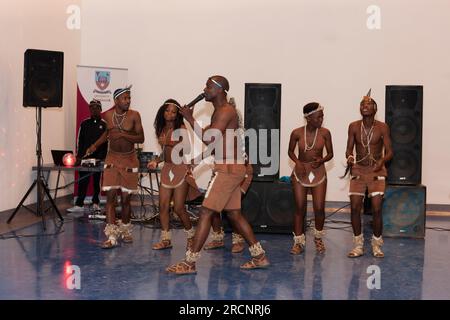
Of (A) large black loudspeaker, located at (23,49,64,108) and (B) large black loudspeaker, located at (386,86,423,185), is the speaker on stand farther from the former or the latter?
(B) large black loudspeaker, located at (386,86,423,185)

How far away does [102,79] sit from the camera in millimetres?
8484

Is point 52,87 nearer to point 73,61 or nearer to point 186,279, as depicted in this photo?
point 73,61

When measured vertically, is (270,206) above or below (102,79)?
below

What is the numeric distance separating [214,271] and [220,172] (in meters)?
0.85

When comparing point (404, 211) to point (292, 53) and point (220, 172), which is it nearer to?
point (220, 172)

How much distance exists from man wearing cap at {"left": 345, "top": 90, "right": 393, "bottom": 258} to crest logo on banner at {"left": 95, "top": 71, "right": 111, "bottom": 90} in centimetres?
431

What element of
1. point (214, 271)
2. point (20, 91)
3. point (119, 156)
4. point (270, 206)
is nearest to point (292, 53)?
point (270, 206)

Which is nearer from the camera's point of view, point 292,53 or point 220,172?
point 220,172

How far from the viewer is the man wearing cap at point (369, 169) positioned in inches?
209

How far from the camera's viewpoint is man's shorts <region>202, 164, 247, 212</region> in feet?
14.5

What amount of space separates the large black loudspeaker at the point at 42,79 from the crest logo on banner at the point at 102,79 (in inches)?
71.4

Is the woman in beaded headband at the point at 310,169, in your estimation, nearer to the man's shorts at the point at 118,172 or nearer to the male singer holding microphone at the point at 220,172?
the male singer holding microphone at the point at 220,172

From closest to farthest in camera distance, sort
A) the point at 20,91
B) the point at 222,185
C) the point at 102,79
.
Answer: the point at 222,185 → the point at 20,91 → the point at 102,79

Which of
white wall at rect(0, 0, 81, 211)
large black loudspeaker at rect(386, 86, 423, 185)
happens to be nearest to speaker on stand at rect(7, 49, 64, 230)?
white wall at rect(0, 0, 81, 211)
